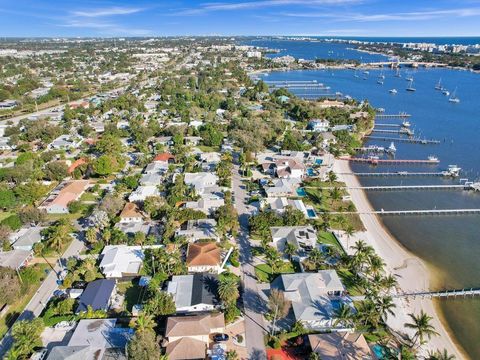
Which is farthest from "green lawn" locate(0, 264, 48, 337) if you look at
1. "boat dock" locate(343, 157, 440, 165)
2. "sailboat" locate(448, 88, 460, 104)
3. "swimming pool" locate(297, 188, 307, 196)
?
"sailboat" locate(448, 88, 460, 104)

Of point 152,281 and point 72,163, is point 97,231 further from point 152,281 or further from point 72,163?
point 72,163

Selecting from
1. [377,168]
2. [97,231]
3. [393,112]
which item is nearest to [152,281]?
[97,231]

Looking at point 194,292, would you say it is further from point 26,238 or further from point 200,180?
point 200,180

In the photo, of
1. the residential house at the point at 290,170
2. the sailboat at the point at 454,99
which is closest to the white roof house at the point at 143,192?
the residential house at the point at 290,170

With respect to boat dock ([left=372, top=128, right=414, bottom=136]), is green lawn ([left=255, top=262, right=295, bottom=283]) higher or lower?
lower

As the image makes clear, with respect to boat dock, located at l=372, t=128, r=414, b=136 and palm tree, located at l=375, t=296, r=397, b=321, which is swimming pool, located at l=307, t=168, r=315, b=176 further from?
boat dock, located at l=372, t=128, r=414, b=136
